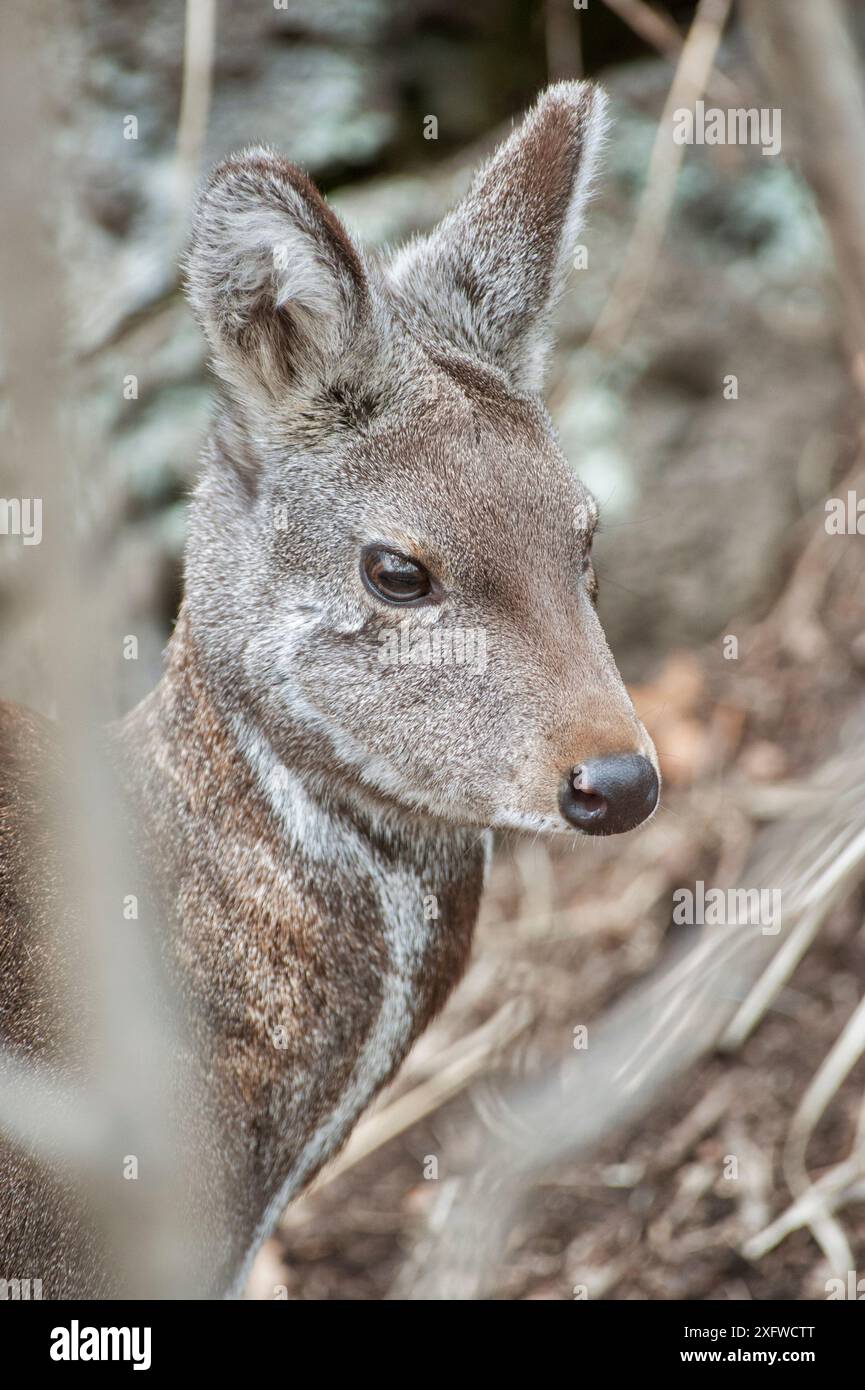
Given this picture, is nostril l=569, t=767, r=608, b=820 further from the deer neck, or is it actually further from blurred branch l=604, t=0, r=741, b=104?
blurred branch l=604, t=0, r=741, b=104

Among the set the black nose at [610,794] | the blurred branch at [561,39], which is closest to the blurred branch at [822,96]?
the blurred branch at [561,39]

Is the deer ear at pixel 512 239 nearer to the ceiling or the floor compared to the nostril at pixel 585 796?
nearer to the ceiling

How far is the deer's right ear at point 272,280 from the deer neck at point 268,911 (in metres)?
0.80

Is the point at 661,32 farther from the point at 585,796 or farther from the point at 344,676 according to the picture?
the point at 585,796

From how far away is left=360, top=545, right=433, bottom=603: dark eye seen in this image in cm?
380

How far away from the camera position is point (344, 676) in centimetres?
385

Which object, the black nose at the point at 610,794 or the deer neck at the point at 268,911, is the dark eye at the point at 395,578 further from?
the black nose at the point at 610,794

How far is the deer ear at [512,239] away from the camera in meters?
4.30

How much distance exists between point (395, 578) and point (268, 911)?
100 cm

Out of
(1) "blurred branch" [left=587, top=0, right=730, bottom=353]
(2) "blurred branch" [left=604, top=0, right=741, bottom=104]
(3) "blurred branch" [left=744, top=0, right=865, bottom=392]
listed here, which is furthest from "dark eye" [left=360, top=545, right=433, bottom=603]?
(1) "blurred branch" [left=587, top=0, right=730, bottom=353]

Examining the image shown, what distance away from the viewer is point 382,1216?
626cm

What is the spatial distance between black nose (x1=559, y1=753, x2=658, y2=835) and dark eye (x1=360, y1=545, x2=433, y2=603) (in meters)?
0.64

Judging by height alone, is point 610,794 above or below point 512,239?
below

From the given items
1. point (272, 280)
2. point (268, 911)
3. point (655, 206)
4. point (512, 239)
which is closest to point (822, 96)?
point (512, 239)
